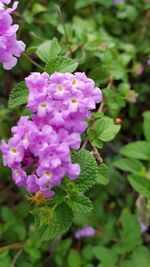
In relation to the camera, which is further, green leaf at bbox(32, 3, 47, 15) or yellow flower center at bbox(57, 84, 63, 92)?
green leaf at bbox(32, 3, 47, 15)

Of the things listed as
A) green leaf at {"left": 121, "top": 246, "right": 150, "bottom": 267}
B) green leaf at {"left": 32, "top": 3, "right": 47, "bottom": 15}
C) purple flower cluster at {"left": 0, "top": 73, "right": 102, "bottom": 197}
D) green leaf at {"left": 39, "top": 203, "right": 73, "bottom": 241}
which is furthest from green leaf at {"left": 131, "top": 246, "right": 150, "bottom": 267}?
green leaf at {"left": 32, "top": 3, "right": 47, "bottom": 15}

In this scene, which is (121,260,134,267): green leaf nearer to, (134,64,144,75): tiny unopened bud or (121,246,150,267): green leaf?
(121,246,150,267): green leaf

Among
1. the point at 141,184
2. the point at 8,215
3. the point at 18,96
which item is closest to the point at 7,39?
the point at 18,96

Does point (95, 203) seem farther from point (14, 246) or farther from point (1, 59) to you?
point (1, 59)

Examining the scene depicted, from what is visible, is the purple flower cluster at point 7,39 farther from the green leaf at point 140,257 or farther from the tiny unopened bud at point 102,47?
the green leaf at point 140,257

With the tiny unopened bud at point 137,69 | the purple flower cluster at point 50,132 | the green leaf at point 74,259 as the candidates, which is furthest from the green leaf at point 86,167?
the tiny unopened bud at point 137,69

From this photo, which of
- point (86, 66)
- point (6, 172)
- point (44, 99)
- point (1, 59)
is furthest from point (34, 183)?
point (86, 66)
